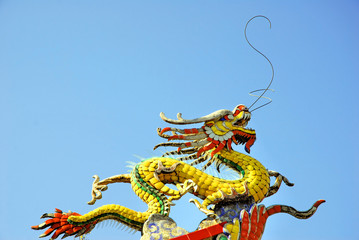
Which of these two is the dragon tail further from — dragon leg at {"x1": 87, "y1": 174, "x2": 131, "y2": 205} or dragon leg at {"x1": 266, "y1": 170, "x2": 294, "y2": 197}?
dragon leg at {"x1": 266, "y1": 170, "x2": 294, "y2": 197}

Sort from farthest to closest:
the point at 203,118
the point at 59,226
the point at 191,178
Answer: the point at 203,118
the point at 191,178
the point at 59,226

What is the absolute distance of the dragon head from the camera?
1397cm

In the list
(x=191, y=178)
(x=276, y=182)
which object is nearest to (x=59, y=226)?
(x=191, y=178)

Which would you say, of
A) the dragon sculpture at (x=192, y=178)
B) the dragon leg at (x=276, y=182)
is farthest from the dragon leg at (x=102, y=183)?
the dragon leg at (x=276, y=182)

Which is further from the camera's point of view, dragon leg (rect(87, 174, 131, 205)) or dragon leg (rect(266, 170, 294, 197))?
dragon leg (rect(266, 170, 294, 197))

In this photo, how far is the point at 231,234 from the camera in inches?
508

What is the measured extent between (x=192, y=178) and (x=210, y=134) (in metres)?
1.13

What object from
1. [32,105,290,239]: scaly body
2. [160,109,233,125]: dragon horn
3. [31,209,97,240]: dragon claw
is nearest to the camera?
[31,209,97,240]: dragon claw

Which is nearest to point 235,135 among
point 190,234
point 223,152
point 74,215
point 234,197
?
point 223,152

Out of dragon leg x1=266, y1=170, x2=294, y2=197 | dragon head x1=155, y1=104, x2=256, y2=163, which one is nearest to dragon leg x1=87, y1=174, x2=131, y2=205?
dragon head x1=155, y1=104, x2=256, y2=163

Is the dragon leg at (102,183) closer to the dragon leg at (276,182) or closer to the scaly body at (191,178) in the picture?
the scaly body at (191,178)

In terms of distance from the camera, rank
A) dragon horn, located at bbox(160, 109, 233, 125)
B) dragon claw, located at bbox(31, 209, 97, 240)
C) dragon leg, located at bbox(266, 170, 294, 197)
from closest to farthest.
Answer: dragon claw, located at bbox(31, 209, 97, 240), dragon horn, located at bbox(160, 109, 233, 125), dragon leg, located at bbox(266, 170, 294, 197)

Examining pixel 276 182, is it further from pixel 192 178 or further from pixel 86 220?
pixel 86 220

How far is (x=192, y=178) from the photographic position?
44.3 ft
